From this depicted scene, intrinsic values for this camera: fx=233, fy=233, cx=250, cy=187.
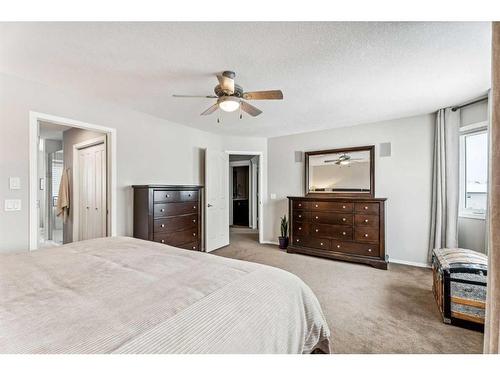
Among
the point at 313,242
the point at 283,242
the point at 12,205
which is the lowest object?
the point at 283,242

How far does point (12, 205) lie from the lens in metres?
2.16

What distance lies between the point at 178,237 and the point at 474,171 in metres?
4.14

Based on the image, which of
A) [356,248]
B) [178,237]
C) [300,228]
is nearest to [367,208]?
[356,248]

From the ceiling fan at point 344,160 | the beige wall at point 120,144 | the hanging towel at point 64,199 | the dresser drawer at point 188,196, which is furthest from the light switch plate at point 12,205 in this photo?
the ceiling fan at point 344,160

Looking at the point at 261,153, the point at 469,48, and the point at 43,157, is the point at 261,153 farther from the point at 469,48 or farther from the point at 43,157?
the point at 43,157

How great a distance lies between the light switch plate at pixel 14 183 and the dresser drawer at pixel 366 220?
4.03 m

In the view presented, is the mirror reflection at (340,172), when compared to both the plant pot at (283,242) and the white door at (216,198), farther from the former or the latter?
the white door at (216,198)

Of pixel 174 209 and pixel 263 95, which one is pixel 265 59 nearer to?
pixel 263 95

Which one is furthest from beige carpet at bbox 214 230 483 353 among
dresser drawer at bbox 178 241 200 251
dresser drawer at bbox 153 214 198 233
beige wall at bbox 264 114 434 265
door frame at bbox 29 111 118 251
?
door frame at bbox 29 111 118 251

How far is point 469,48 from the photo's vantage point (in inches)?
68.4

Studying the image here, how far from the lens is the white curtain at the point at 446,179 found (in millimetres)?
3100

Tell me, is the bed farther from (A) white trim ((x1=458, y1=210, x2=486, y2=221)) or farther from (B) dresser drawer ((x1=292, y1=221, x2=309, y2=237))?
(A) white trim ((x1=458, y1=210, x2=486, y2=221))

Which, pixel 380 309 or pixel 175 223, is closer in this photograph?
pixel 380 309
